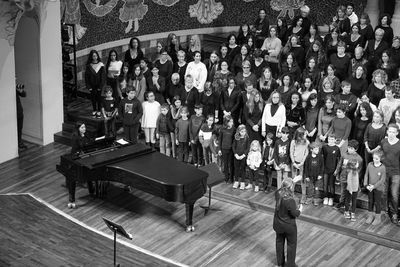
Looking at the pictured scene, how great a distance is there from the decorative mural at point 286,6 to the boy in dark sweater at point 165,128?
5.95 meters

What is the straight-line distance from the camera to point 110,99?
14.1 meters

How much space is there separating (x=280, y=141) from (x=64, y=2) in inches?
239

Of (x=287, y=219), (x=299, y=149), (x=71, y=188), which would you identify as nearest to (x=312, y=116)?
(x=299, y=149)

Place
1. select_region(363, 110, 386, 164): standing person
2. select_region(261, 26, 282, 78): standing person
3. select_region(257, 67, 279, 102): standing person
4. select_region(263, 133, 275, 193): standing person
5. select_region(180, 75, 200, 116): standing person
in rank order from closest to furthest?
select_region(363, 110, 386, 164): standing person → select_region(263, 133, 275, 193): standing person → select_region(257, 67, 279, 102): standing person → select_region(180, 75, 200, 116): standing person → select_region(261, 26, 282, 78): standing person

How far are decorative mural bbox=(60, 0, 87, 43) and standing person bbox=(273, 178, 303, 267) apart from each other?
7.56 meters

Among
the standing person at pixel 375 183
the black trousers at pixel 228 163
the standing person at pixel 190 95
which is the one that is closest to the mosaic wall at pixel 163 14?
the standing person at pixel 190 95

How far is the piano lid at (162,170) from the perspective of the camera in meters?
11.1

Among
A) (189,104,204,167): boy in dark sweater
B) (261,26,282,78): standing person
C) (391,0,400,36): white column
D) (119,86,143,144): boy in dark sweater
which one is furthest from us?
(391,0,400,36): white column

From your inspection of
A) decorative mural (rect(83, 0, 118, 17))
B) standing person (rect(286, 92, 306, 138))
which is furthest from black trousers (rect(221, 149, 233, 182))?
decorative mural (rect(83, 0, 118, 17))

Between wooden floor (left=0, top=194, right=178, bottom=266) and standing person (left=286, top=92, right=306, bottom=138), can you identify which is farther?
standing person (left=286, top=92, right=306, bottom=138)

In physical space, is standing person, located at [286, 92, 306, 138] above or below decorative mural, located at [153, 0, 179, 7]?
below

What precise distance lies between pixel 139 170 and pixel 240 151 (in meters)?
2.02

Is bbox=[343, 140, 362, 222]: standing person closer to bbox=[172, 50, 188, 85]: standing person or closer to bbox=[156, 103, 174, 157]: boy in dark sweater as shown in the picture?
bbox=[156, 103, 174, 157]: boy in dark sweater

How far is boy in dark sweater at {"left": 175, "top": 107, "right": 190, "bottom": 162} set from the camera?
43.3 ft
